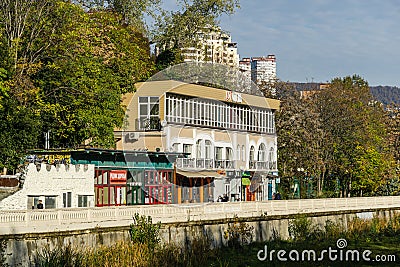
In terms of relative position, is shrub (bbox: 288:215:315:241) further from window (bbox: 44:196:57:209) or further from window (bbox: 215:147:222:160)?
window (bbox: 215:147:222:160)

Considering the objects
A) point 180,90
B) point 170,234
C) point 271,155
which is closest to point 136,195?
point 180,90

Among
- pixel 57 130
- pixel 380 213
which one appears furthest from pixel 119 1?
pixel 380 213

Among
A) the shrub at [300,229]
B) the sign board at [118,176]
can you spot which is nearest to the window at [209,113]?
the sign board at [118,176]

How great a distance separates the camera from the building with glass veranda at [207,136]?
5366 centimetres

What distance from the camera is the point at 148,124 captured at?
54.6m

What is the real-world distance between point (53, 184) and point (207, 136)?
2272 cm

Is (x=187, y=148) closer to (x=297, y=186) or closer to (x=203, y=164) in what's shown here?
(x=203, y=164)

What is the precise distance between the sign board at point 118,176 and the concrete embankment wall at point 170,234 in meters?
9.73

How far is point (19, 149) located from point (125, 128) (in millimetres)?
13873

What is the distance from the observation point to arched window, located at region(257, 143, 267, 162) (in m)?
65.1

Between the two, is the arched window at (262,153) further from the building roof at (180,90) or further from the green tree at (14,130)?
the green tree at (14,130)

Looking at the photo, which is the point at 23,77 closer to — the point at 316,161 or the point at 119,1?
the point at 119,1

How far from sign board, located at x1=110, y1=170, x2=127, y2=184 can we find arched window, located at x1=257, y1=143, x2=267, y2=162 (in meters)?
21.1

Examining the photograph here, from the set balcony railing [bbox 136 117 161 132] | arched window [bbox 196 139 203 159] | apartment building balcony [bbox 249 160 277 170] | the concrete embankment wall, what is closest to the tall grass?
the concrete embankment wall
